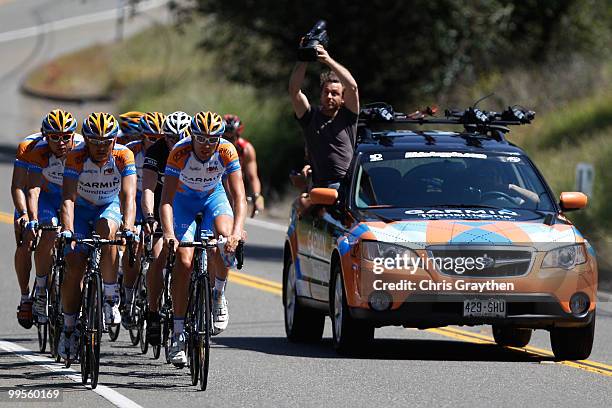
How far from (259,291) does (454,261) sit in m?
6.67

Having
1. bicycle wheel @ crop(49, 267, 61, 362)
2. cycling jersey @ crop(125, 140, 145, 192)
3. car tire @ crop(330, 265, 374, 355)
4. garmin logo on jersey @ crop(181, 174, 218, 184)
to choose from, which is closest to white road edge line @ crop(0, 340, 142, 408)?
bicycle wheel @ crop(49, 267, 61, 362)

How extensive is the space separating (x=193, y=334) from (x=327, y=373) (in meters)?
1.23

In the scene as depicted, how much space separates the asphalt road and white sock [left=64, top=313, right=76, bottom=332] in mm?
296

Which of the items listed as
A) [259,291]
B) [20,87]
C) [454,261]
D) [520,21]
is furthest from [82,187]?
[20,87]

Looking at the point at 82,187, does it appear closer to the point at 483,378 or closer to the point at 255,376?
the point at 255,376

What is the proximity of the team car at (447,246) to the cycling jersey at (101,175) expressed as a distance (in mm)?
1541

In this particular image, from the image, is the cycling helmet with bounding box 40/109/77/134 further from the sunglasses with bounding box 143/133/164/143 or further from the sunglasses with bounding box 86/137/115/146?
the sunglasses with bounding box 143/133/164/143

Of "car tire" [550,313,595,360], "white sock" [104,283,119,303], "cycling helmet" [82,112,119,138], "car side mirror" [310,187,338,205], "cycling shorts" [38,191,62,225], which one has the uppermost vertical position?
"cycling helmet" [82,112,119,138]

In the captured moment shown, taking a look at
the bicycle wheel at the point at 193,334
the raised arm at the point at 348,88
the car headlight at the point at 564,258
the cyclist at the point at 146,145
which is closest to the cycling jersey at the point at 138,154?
the cyclist at the point at 146,145

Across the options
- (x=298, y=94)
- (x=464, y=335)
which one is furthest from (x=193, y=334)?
(x=464, y=335)

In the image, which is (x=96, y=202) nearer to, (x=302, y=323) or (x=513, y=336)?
(x=302, y=323)

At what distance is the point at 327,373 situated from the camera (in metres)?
11.8

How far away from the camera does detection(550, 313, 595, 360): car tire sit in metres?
12.5

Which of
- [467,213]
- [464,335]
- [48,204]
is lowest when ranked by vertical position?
[464,335]
